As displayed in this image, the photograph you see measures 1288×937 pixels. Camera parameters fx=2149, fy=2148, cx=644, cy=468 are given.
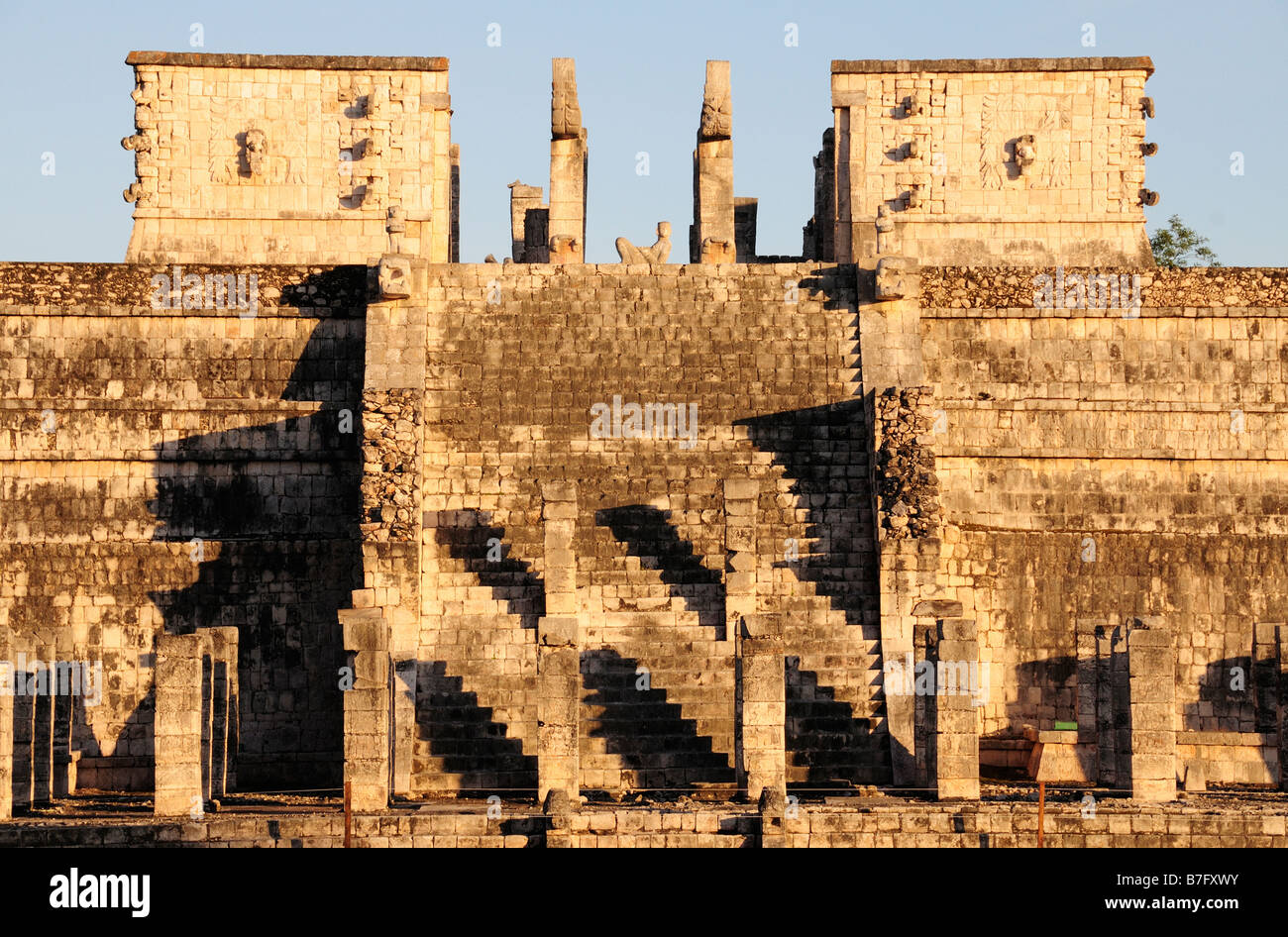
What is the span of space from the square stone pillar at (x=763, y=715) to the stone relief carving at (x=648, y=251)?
418 inches

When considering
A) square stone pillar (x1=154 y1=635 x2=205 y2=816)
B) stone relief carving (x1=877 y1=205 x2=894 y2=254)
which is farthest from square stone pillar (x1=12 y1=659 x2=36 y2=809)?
stone relief carving (x1=877 y1=205 x2=894 y2=254)

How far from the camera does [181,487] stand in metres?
31.2

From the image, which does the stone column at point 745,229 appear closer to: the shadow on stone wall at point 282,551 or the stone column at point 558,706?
the shadow on stone wall at point 282,551

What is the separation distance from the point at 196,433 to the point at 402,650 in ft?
20.6

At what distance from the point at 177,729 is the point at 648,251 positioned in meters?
13.6

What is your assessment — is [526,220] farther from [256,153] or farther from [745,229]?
[256,153]

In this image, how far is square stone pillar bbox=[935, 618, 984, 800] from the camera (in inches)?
965

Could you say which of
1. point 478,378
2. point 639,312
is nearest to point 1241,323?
point 639,312

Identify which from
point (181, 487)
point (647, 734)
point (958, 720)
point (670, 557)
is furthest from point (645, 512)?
point (181, 487)

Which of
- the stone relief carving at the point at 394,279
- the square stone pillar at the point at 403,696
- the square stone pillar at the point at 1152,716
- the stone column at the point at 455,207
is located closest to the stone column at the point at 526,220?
the stone column at the point at 455,207

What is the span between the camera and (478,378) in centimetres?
3062

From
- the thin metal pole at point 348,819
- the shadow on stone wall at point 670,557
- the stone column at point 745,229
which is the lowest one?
the thin metal pole at point 348,819

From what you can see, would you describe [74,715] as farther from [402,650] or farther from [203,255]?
[203,255]

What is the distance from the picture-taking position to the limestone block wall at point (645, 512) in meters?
26.3
